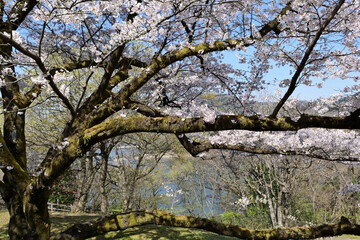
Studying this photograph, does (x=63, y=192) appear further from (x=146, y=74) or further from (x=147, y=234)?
(x=146, y=74)

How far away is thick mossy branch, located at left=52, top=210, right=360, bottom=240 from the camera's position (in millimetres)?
3955

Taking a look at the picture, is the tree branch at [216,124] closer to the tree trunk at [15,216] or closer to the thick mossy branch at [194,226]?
the thick mossy branch at [194,226]

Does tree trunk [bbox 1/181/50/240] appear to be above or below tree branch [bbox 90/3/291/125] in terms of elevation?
below

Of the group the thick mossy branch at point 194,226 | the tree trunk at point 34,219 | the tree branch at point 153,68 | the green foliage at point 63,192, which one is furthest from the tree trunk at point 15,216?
the green foliage at point 63,192

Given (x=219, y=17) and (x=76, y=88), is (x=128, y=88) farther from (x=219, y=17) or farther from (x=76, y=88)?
(x=76, y=88)

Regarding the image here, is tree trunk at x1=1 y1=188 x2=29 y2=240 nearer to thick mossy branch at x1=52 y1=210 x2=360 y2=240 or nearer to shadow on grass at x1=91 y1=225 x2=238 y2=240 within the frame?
thick mossy branch at x1=52 y1=210 x2=360 y2=240

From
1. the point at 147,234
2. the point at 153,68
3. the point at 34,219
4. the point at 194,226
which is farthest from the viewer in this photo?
the point at 147,234

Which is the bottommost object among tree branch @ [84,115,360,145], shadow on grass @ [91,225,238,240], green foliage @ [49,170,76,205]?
shadow on grass @ [91,225,238,240]

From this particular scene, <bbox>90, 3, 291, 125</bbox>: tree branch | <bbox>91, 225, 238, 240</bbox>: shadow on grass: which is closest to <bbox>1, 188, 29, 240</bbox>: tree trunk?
<bbox>90, 3, 291, 125</bbox>: tree branch

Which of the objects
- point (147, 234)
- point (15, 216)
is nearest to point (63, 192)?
point (147, 234)

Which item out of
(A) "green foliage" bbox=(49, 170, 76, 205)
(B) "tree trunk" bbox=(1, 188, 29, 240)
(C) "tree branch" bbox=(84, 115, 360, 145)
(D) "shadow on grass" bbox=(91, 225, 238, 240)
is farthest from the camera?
(A) "green foliage" bbox=(49, 170, 76, 205)

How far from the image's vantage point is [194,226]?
4125 millimetres

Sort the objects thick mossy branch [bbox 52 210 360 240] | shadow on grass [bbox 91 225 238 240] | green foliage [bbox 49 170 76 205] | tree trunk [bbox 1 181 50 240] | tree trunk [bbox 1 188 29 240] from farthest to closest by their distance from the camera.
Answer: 1. green foliage [bbox 49 170 76 205]
2. shadow on grass [bbox 91 225 238 240]
3. tree trunk [bbox 1 188 29 240]
4. thick mossy branch [bbox 52 210 360 240]
5. tree trunk [bbox 1 181 50 240]

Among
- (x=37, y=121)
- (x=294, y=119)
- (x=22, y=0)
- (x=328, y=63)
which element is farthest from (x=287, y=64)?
(x=37, y=121)
